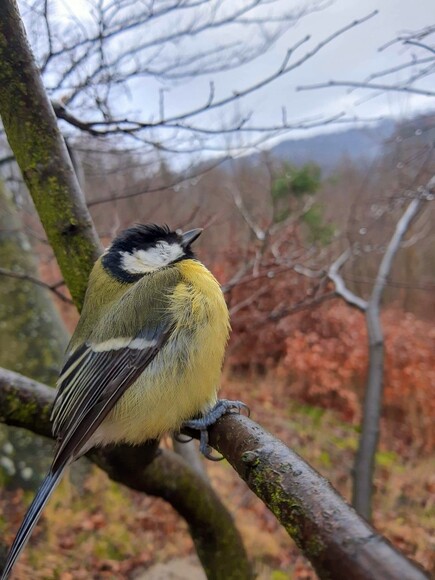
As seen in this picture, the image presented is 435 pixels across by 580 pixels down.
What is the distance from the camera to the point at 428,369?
21.2 ft

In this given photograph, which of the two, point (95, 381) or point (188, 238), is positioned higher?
point (188, 238)

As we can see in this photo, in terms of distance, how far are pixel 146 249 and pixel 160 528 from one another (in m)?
3.26

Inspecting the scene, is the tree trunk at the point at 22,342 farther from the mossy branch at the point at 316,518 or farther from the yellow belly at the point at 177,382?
the mossy branch at the point at 316,518

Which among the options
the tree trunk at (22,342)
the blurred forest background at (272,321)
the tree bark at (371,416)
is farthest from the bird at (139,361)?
the tree trunk at (22,342)

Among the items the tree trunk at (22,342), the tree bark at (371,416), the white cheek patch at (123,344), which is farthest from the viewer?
the tree trunk at (22,342)

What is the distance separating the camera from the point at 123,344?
141 centimetres

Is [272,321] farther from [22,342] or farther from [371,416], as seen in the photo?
[371,416]

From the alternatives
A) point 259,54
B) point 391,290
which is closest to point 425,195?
point 259,54

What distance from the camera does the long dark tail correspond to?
3.41 feet

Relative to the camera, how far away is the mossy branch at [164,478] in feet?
4.73

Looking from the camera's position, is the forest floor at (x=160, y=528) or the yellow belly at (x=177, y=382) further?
the forest floor at (x=160, y=528)

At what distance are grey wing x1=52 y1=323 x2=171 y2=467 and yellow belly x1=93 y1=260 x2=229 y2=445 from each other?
0.13 feet

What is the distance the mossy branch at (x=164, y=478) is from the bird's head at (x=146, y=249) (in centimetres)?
46

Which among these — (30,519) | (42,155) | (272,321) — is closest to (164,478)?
(30,519)
